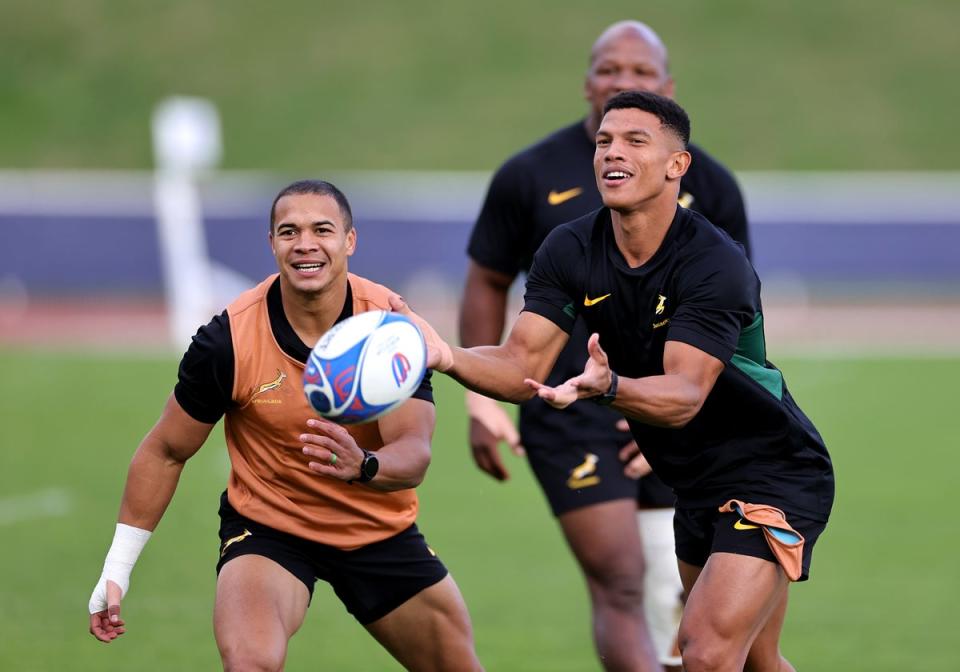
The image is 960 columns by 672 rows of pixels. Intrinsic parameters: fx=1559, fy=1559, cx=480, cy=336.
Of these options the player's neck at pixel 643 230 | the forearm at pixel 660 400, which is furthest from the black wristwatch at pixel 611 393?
the player's neck at pixel 643 230

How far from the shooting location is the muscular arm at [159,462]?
5684 millimetres

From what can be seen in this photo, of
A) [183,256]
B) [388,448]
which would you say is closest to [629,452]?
[388,448]

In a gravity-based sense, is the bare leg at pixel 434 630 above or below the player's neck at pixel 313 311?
below

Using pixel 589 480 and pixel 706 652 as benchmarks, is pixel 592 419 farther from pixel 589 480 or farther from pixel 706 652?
pixel 706 652

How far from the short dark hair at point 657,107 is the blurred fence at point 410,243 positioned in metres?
19.1

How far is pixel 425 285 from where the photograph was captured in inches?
997

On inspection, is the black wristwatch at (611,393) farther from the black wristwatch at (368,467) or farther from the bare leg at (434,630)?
the bare leg at (434,630)

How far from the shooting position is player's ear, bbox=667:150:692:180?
5512 mm

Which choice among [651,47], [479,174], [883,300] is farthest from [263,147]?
[651,47]

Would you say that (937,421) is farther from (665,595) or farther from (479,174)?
(479,174)

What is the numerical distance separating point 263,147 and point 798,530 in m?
31.1

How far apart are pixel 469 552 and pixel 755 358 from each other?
19.1 feet

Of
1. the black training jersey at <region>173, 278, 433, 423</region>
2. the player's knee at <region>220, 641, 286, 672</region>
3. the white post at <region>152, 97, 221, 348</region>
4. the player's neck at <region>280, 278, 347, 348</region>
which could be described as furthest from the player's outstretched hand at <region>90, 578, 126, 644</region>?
the white post at <region>152, 97, 221, 348</region>

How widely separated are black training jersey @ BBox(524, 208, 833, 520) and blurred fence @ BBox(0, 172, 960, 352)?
62.4 ft
